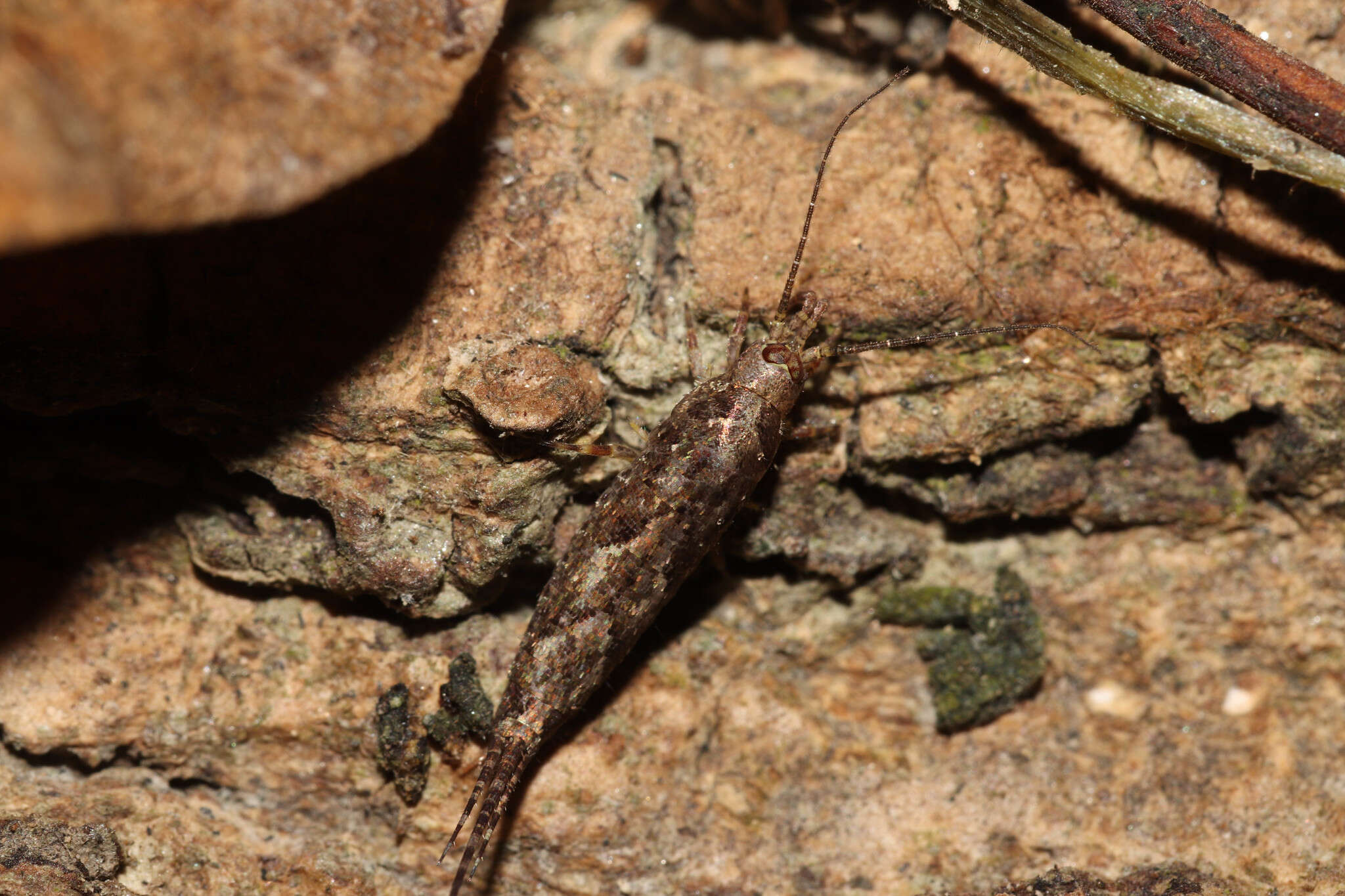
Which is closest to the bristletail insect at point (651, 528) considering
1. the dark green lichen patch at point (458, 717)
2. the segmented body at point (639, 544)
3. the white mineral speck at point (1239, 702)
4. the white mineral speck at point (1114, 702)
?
the segmented body at point (639, 544)

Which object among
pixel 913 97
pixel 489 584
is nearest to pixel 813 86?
pixel 913 97

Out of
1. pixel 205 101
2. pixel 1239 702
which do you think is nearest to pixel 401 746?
pixel 205 101

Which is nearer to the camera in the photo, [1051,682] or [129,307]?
[129,307]

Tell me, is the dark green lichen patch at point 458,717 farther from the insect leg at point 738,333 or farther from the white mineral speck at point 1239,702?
the white mineral speck at point 1239,702

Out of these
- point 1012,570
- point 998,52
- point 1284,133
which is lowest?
point 1012,570

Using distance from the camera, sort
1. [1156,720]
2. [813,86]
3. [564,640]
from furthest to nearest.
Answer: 1. [813,86]
2. [1156,720]
3. [564,640]

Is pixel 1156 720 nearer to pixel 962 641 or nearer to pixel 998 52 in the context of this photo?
pixel 962 641

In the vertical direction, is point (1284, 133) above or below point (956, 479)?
above
